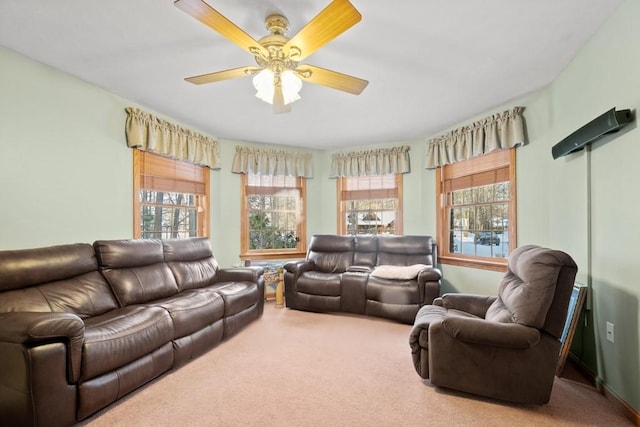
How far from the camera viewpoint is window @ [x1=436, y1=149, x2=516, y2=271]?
11.8 ft

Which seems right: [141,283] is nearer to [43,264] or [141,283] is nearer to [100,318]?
[100,318]

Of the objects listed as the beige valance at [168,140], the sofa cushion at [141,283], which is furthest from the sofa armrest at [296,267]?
the beige valance at [168,140]

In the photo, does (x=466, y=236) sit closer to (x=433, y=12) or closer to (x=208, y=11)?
(x=433, y=12)

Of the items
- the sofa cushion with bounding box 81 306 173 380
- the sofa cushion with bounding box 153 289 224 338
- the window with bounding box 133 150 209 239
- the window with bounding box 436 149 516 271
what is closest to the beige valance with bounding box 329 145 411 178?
the window with bounding box 436 149 516 271

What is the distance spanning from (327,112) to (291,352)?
2681mm

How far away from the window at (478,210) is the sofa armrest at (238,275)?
2656 mm

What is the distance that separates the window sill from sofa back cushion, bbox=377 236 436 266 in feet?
0.82

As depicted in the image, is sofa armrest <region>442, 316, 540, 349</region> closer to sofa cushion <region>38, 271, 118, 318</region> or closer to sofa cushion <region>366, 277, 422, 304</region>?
sofa cushion <region>366, 277, 422, 304</region>

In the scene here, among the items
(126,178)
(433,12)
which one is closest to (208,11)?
(433,12)

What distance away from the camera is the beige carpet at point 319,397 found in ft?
5.90

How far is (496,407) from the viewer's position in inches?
75.9

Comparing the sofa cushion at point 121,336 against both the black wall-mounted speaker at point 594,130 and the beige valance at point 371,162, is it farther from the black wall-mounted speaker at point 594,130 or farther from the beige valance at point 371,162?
the beige valance at point 371,162

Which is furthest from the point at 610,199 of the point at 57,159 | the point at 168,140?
the point at 57,159

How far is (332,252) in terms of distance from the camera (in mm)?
4664
